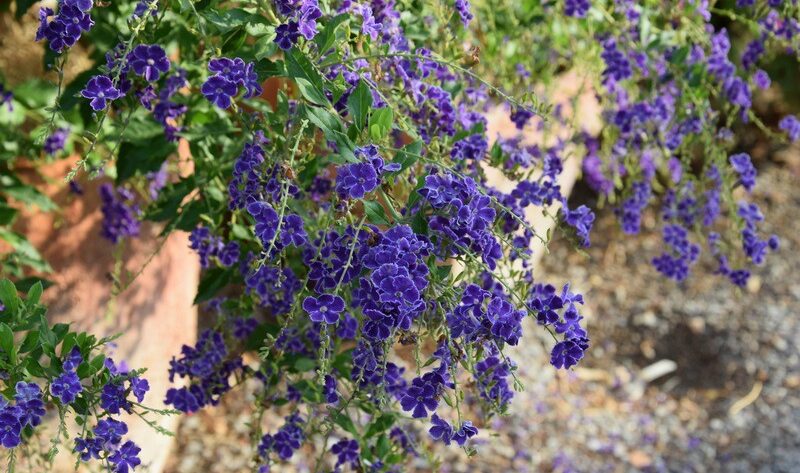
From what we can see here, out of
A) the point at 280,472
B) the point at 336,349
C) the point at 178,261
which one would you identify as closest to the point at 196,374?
the point at 336,349

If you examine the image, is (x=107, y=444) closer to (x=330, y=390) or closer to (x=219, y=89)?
(x=330, y=390)

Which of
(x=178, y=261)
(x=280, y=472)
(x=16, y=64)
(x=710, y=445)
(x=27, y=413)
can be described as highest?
(x=27, y=413)

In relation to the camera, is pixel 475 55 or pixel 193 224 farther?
pixel 193 224

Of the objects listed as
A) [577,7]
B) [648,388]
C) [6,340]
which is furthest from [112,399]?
[648,388]

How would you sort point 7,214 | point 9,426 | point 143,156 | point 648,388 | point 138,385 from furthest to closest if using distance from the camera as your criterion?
point 648,388 → point 7,214 → point 143,156 → point 138,385 → point 9,426

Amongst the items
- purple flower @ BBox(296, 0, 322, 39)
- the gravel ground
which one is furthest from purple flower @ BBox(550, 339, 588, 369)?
the gravel ground

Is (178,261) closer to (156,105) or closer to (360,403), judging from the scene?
(156,105)

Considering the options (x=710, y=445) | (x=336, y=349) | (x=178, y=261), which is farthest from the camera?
(x=710, y=445)
